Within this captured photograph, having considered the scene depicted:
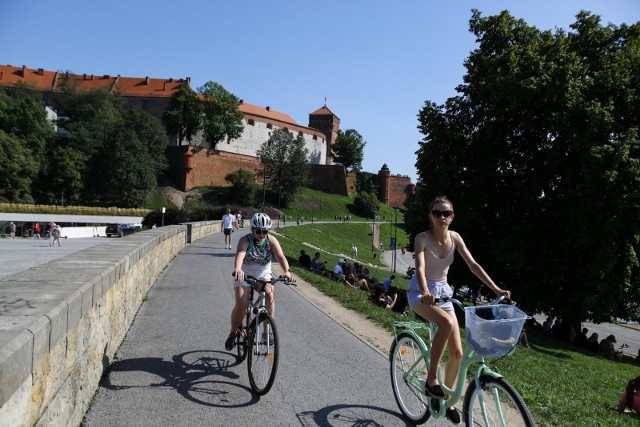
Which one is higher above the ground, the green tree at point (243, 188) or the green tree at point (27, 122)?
the green tree at point (27, 122)

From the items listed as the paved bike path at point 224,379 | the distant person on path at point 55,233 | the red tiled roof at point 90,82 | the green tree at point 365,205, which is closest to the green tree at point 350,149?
the green tree at point 365,205

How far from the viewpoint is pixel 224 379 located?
540cm

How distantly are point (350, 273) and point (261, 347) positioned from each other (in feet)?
47.4

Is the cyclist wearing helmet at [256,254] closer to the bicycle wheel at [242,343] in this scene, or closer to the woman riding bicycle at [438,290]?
the bicycle wheel at [242,343]

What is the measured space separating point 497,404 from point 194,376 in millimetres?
3144

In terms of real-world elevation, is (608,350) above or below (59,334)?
below

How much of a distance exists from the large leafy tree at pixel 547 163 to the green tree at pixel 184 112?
239 feet

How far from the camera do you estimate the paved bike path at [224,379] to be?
4.48m

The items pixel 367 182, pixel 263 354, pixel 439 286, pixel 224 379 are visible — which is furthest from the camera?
pixel 367 182

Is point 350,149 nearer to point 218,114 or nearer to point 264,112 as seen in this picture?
point 264,112

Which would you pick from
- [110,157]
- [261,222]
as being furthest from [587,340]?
[110,157]

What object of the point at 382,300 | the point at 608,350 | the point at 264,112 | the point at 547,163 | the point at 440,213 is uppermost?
the point at 264,112

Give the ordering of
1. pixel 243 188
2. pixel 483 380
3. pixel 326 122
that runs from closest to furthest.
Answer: pixel 483 380
pixel 243 188
pixel 326 122

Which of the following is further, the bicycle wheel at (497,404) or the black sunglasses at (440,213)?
the black sunglasses at (440,213)
